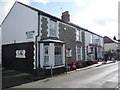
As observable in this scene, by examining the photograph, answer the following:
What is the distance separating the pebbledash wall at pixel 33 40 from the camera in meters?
14.8

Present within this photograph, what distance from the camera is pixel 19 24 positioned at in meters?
16.6

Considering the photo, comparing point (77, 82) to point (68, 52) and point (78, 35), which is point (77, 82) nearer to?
point (68, 52)

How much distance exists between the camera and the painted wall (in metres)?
15.2

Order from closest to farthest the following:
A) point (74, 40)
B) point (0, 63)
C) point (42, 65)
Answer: point (42, 65) → point (0, 63) → point (74, 40)

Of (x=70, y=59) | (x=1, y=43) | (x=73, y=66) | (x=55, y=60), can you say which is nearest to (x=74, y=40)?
(x=70, y=59)

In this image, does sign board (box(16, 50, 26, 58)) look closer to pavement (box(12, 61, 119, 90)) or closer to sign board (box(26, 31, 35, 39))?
sign board (box(26, 31, 35, 39))

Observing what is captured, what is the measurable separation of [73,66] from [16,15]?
9166 millimetres

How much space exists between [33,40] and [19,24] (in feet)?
10.8

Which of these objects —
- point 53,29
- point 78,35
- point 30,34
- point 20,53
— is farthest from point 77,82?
point 78,35

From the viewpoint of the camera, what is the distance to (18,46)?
1625 centimetres

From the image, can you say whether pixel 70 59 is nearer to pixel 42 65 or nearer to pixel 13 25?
pixel 42 65

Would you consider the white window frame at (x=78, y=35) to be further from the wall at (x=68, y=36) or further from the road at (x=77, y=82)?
the road at (x=77, y=82)

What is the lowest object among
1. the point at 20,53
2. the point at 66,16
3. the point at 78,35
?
the point at 20,53

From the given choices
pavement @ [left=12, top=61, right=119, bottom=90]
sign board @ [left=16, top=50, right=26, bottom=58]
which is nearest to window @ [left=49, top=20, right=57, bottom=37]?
sign board @ [left=16, top=50, right=26, bottom=58]
